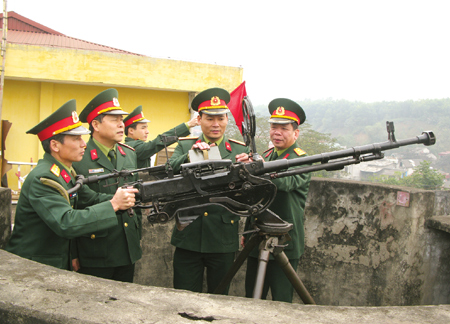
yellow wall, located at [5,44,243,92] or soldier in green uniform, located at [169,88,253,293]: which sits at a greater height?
yellow wall, located at [5,44,243,92]

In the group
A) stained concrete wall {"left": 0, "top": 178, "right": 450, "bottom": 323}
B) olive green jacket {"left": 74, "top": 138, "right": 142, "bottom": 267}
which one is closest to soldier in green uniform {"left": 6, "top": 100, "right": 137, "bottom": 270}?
olive green jacket {"left": 74, "top": 138, "right": 142, "bottom": 267}

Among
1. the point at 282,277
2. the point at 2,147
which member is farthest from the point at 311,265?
the point at 2,147

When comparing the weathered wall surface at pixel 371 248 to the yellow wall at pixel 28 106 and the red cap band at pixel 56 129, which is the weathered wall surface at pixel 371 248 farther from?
the yellow wall at pixel 28 106

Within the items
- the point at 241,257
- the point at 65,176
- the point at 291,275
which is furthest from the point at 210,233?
the point at 65,176

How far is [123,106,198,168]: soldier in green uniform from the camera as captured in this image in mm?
4363

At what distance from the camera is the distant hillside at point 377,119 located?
97.4ft

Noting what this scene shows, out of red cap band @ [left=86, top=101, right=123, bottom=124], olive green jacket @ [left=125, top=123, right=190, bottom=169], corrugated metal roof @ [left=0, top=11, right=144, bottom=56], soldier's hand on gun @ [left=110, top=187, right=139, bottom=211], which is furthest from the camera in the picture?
corrugated metal roof @ [left=0, top=11, right=144, bottom=56]

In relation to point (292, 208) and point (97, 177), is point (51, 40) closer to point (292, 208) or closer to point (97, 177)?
point (97, 177)

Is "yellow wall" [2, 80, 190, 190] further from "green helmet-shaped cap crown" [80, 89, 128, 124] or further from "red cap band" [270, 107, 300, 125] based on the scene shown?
"red cap band" [270, 107, 300, 125]

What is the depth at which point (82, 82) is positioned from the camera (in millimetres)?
10352

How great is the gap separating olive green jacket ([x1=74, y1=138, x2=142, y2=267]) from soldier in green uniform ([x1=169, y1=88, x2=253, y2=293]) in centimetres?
44

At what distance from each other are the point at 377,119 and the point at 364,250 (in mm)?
35636

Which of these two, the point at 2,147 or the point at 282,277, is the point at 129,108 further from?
the point at 282,277

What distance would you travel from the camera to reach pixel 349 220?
4238 mm
